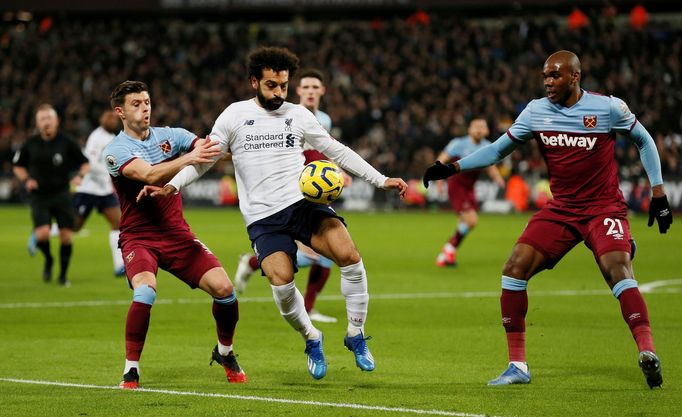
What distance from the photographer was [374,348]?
33.3 ft

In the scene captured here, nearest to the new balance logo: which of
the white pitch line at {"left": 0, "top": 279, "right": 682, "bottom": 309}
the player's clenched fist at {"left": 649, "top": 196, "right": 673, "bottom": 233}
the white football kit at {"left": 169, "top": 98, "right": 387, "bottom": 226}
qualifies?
the player's clenched fist at {"left": 649, "top": 196, "right": 673, "bottom": 233}

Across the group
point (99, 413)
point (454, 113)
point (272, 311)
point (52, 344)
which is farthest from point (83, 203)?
point (454, 113)

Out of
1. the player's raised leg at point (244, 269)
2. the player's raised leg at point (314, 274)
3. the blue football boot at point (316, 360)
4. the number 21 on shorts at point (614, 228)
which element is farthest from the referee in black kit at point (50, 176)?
the number 21 on shorts at point (614, 228)

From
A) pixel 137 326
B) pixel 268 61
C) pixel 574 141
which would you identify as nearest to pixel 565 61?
pixel 574 141

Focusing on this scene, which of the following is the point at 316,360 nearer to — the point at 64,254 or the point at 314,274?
the point at 314,274

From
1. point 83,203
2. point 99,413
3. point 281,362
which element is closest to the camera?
point 99,413

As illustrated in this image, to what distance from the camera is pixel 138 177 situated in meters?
8.20

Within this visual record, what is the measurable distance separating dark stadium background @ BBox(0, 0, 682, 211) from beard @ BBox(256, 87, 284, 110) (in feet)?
70.7

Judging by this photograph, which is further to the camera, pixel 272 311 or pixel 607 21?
pixel 607 21

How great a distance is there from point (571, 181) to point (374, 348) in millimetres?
2793

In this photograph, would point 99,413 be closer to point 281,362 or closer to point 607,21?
point 281,362

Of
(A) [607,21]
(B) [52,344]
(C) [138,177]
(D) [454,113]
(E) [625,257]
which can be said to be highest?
(A) [607,21]

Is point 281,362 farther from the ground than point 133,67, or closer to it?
closer to it

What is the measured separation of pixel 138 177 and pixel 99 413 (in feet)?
6.38
